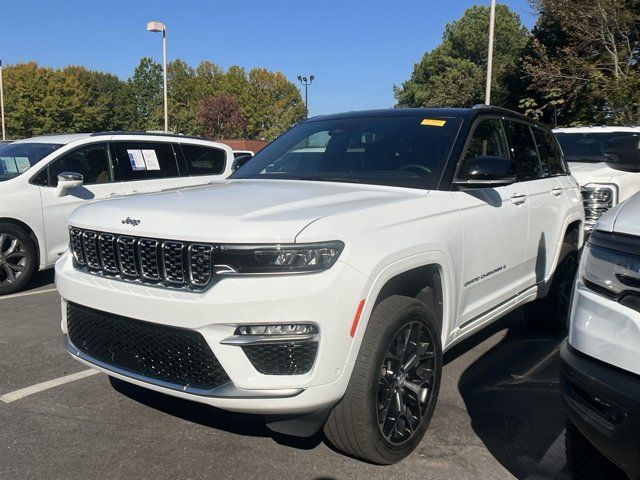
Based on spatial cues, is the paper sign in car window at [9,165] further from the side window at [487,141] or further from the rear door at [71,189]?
the side window at [487,141]

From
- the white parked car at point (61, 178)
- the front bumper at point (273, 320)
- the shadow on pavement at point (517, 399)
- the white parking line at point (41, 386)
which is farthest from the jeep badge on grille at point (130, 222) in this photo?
the white parked car at point (61, 178)

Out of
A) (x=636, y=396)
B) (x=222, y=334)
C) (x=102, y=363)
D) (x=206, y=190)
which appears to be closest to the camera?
(x=636, y=396)

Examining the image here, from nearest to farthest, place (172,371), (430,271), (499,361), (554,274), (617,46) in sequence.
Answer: (172,371), (430,271), (499,361), (554,274), (617,46)

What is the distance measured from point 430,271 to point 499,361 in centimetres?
176

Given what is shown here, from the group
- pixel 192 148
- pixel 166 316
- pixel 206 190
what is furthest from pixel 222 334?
pixel 192 148

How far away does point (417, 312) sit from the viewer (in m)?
2.95

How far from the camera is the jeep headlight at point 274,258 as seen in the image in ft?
8.17

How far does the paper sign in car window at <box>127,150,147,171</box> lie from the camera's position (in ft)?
25.0

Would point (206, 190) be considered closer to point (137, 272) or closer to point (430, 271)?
point (137, 272)

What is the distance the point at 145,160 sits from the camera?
25.4 ft

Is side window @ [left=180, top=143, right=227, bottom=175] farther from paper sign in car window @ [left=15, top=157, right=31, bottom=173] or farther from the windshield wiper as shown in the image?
the windshield wiper

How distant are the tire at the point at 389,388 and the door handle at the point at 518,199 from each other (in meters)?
1.43

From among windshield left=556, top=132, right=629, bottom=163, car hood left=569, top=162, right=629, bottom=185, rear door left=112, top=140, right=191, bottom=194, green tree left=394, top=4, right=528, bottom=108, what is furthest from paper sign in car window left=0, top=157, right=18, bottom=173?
green tree left=394, top=4, right=528, bottom=108

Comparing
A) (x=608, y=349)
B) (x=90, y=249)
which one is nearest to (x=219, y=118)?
(x=90, y=249)
